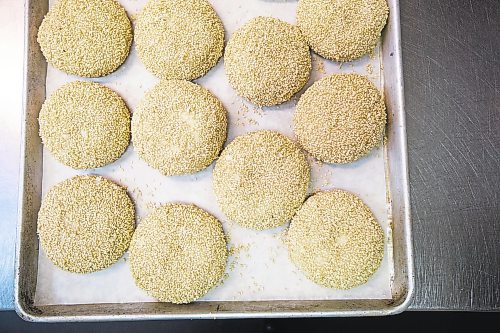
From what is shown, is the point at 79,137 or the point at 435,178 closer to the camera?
the point at 79,137

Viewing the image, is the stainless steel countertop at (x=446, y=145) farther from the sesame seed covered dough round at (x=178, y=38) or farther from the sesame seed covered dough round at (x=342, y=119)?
the sesame seed covered dough round at (x=178, y=38)

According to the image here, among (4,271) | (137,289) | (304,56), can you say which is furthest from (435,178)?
(4,271)

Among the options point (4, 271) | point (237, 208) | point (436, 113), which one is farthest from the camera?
point (436, 113)

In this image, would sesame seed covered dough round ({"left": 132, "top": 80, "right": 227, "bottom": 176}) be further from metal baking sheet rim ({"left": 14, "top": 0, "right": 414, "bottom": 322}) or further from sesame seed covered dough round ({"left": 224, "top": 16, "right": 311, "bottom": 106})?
metal baking sheet rim ({"left": 14, "top": 0, "right": 414, "bottom": 322})

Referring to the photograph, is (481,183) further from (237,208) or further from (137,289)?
(137,289)

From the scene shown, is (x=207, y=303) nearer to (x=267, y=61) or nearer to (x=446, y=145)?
(x=267, y=61)

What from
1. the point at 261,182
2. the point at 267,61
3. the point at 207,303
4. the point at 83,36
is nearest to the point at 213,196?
the point at 261,182

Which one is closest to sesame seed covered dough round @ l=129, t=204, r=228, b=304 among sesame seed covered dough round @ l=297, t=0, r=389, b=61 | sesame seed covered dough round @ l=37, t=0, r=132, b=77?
sesame seed covered dough round @ l=37, t=0, r=132, b=77
